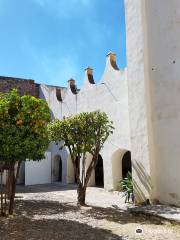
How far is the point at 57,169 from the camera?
72.2 ft

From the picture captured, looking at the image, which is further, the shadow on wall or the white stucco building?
the shadow on wall

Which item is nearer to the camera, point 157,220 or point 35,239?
point 35,239

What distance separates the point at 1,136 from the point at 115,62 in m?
9.39

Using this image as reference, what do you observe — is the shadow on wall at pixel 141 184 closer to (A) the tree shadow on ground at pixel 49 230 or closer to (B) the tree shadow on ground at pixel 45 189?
(A) the tree shadow on ground at pixel 49 230

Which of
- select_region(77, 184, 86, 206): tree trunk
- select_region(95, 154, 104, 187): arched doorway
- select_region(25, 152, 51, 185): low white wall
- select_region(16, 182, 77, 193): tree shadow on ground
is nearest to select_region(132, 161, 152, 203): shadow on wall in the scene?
select_region(77, 184, 86, 206): tree trunk

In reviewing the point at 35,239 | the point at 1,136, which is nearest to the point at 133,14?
the point at 1,136

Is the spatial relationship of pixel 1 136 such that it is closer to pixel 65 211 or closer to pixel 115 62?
pixel 65 211

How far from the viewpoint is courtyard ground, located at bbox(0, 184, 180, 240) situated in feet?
23.3

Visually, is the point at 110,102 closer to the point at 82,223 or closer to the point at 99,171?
the point at 99,171

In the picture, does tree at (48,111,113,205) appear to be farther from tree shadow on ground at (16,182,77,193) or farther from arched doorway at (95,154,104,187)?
arched doorway at (95,154,104,187)

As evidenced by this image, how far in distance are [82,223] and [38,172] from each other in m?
13.3

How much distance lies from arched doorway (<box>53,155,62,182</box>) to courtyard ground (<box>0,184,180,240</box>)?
32.4ft

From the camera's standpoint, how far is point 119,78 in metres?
15.1

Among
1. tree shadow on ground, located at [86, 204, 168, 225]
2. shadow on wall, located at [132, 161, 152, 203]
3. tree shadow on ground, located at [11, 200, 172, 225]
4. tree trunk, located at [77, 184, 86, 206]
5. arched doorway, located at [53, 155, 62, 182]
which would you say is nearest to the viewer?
tree shadow on ground, located at [86, 204, 168, 225]
